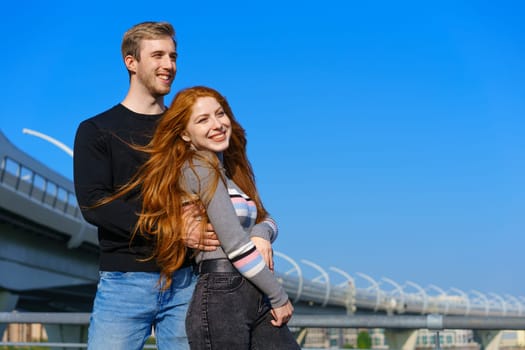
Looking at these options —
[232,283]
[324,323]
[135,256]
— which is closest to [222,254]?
[232,283]

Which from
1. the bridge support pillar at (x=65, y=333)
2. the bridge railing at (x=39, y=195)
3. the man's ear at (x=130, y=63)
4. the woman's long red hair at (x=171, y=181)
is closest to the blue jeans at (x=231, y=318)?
the woman's long red hair at (x=171, y=181)

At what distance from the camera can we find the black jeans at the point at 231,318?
2.87 metres

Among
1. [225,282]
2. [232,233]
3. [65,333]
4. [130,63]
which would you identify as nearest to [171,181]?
[232,233]

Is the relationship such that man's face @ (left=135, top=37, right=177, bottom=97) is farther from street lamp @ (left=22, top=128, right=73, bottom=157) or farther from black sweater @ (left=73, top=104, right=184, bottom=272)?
street lamp @ (left=22, top=128, right=73, bottom=157)

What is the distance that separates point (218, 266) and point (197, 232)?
0.15 meters

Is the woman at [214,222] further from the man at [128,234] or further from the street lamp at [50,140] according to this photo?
the street lamp at [50,140]

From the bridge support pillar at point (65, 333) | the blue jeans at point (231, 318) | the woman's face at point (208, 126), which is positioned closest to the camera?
the blue jeans at point (231, 318)

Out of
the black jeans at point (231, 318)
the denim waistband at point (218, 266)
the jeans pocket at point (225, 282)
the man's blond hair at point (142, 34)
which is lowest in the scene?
the black jeans at point (231, 318)

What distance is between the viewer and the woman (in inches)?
114

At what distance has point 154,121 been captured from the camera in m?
3.47

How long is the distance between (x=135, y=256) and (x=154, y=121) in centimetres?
Result: 63

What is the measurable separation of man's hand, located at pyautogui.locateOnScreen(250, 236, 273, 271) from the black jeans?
13 cm

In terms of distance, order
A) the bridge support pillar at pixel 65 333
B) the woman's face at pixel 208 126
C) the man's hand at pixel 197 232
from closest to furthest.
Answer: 1. the man's hand at pixel 197 232
2. the woman's face at pixel 208 126
3. the bridge support pillar at pixel 65 333

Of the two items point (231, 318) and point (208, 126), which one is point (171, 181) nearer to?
point (208, 126)
